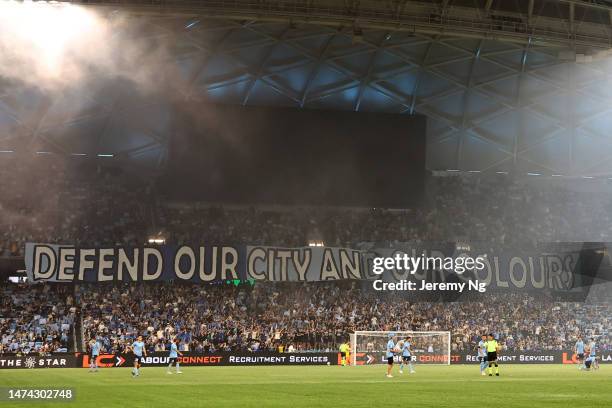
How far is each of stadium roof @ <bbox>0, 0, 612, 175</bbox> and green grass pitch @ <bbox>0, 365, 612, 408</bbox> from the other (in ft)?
68.0

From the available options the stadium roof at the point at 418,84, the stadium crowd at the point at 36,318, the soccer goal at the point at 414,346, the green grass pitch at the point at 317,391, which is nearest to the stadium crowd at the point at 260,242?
the stadium crowd at the point at 36,318

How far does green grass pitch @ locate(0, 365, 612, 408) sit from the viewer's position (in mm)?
21641

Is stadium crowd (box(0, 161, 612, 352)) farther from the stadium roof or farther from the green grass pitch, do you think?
the green grass pitch

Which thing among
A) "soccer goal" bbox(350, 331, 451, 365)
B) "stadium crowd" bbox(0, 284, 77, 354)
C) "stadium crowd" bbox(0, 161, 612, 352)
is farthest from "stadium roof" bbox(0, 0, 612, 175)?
"soccer goal" bbox(350, 331, 451, 365)

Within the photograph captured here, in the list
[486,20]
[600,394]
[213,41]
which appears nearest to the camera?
[600,394]

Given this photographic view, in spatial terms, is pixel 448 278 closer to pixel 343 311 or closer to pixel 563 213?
pixel 343 311

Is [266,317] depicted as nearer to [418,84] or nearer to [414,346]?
[414,346]

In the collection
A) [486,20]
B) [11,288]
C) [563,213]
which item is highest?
[486,20]

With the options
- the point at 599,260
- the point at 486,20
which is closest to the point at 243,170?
the point at 486,20

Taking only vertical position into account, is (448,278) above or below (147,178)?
below

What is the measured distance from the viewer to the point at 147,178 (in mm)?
64312

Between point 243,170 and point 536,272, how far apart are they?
2154cm

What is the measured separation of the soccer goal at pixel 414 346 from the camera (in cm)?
5106

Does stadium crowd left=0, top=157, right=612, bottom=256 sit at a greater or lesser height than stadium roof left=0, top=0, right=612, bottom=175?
lesser
